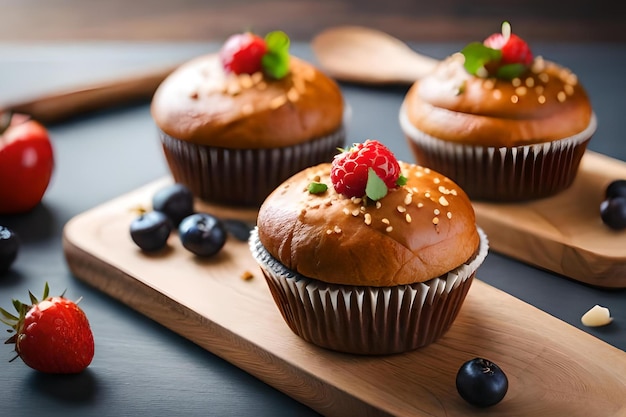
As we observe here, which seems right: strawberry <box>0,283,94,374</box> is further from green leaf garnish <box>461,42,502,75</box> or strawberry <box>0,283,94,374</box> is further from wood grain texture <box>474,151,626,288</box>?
green leaf garnish <box>461,42,502,75</box>

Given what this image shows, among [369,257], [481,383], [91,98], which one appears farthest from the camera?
[91,98]

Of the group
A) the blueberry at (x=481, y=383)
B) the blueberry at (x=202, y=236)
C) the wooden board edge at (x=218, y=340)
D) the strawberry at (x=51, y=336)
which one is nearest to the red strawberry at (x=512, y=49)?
the blueberry at (x=202, y=236)

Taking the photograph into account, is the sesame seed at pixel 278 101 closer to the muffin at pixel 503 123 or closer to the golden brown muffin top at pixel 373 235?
the muffin at pixel 503 123

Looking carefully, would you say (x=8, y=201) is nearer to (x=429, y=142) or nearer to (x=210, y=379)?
(x=210, y=379)

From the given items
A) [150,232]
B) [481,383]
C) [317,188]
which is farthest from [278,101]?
[481,383]

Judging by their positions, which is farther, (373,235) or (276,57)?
(276,57)

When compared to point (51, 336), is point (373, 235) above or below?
above

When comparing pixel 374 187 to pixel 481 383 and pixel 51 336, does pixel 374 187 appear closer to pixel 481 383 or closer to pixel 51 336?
pixel 481 383
